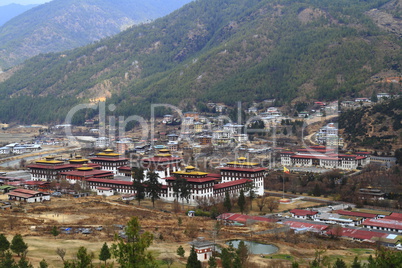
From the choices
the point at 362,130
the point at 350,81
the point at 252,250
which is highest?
the point at 350,81

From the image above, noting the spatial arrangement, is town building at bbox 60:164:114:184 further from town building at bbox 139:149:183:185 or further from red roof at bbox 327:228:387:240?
red roof at bbox 327:228:387:240

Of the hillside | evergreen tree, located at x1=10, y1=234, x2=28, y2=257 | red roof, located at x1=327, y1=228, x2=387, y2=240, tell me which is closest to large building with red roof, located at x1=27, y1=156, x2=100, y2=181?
evergreen tree, located at x1=10, y1=234, x2=28, y2=257

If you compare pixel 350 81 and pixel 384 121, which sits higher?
pixel 350 81

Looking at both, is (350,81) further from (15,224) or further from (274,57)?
(15,224)

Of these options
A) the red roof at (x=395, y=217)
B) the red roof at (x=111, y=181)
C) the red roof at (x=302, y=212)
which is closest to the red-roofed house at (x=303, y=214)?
the red roof at (x=302, y=212)

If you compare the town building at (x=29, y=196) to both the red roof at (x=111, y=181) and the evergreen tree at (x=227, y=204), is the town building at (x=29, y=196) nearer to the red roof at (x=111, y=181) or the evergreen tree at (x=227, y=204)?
the red roof at (x=111, y=181)

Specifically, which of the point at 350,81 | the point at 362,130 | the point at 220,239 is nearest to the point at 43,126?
the point at 350,81

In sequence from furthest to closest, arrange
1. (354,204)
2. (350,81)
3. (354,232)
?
(350,81), (354,204), (354,232)

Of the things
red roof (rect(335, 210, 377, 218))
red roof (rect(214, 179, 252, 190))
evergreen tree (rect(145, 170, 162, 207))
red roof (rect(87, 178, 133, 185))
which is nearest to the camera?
red roof (rect(335, 210, 377, 218))
